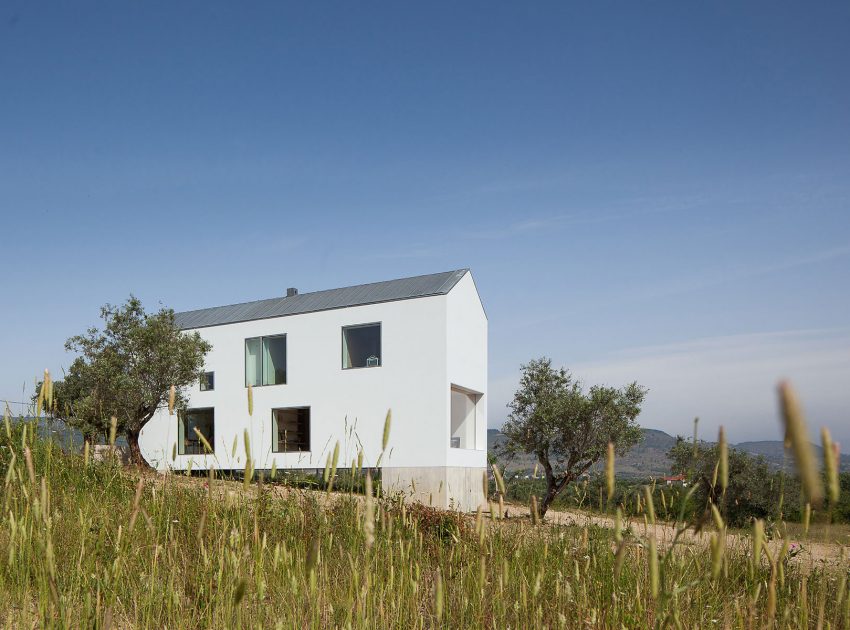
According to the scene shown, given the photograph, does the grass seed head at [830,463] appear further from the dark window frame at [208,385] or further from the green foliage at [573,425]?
the dark window frame at [208,385]

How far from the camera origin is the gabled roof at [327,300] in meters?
23.4

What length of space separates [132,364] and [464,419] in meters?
11.5

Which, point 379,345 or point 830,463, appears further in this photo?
point 379,345

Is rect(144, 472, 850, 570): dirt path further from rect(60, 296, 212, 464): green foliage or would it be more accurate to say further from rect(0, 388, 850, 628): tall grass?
rect(60, 296, 212, 464): green foliage

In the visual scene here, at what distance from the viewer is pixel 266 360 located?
26.1 metres

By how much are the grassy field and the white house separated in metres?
15.6

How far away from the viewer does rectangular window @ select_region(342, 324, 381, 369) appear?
23875mm

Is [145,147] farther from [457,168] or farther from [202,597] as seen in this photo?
[202,597]

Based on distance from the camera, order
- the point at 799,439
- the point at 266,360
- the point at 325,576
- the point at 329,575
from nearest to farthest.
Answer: the point at 799,439
the point at 325,576
the point at 329,575
the point at 266,360

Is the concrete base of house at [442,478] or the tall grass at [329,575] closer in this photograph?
the tall grass at [329,575]

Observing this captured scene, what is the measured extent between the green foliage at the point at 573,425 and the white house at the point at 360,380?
221cm

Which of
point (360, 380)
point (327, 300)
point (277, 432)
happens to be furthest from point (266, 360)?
point (360, 380)

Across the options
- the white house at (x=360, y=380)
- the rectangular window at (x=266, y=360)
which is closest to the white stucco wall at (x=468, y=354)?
the white house at (x=360, y=380)

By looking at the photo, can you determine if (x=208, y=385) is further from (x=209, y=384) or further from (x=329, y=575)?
(x=329, y=575)
